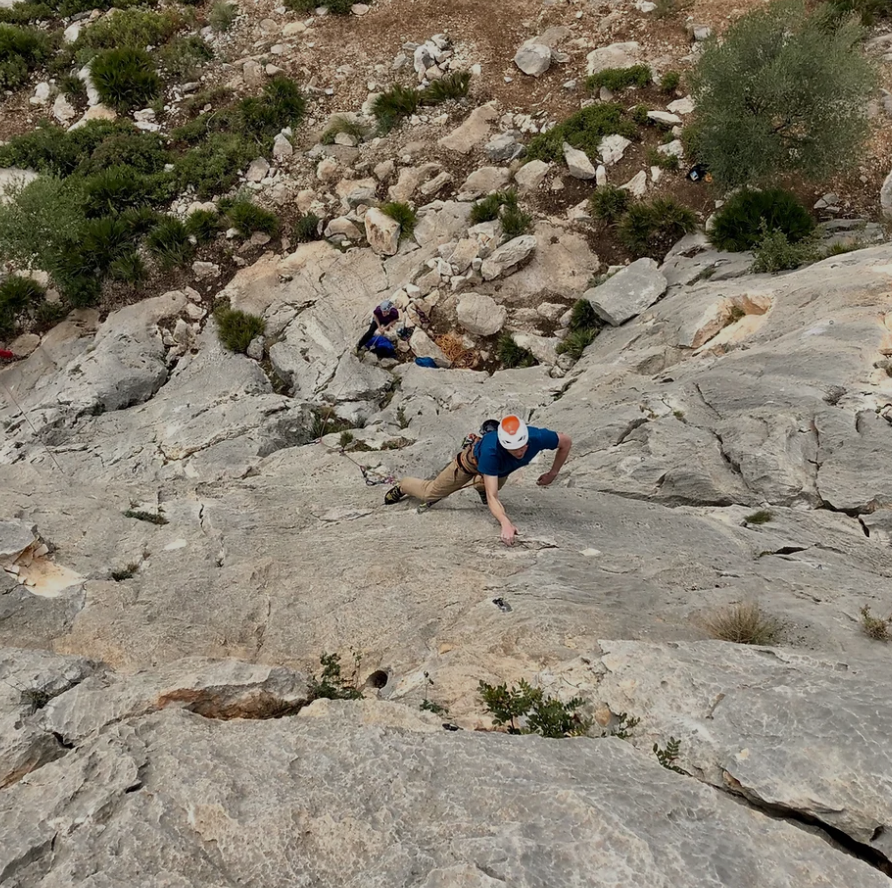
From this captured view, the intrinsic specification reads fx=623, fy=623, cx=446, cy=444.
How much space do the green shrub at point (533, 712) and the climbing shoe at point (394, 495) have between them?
4415 millimetres

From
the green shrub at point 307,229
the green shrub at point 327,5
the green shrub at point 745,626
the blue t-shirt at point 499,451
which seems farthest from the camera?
the green shrub at point 327,5

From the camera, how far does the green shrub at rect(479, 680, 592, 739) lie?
15.7 ft

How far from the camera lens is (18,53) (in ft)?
78.5

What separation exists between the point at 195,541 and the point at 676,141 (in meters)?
17.1

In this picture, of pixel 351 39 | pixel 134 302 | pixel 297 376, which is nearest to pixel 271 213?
pixel 134 302

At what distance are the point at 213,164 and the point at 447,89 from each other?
8220 mm

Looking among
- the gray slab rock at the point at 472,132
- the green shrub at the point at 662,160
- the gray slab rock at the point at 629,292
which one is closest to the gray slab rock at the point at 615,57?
the gray slab rock at the point at 472,132

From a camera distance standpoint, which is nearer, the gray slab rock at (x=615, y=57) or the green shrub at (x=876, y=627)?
the green shrub at (x=876, y=627)

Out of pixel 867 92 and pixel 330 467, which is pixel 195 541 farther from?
pixel 867 92

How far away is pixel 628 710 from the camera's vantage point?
4.78m

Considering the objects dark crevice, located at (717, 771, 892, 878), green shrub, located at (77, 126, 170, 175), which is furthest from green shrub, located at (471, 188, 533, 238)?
dark crevice, located at (717, 771, 892, 878)

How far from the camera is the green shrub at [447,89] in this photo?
21156 millimetres

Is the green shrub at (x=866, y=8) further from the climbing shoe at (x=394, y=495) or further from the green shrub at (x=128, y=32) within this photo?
the green shrub at (x=128, y=32)

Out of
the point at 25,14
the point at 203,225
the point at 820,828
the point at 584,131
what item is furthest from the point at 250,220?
the point at 820,828
